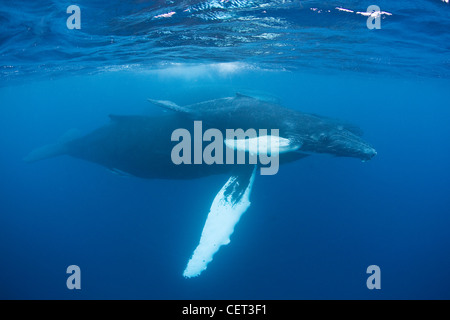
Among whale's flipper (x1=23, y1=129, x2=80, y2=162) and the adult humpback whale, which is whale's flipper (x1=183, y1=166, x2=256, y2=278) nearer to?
the adult humpback whale

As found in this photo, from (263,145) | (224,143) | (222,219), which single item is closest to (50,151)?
(224,143)

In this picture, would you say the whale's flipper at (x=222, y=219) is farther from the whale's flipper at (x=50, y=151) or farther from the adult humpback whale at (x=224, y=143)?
Answer: the whale's flipper at (x=50, y=151)

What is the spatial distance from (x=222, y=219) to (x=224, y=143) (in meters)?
2.33

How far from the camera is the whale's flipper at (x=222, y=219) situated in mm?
6824

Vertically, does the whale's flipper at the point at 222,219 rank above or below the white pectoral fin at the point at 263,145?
below

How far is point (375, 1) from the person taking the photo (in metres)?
8.70

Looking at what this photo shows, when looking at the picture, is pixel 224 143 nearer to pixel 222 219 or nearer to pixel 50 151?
pixel 222 219

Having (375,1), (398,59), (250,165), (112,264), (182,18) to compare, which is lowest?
(112,264)

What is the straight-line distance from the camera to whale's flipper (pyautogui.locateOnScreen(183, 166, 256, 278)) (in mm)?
6824

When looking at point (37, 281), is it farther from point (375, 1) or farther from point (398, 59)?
point (398, 59)

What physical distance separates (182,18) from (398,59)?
1611 cm

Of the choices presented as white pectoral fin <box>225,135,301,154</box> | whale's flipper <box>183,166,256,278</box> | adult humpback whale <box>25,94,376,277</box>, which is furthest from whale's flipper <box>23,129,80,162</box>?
white pectoral fin <box>225,135,301,154</box>


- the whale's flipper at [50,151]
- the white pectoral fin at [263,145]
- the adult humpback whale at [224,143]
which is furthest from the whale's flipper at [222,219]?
the whale's flipper at [50,151]
